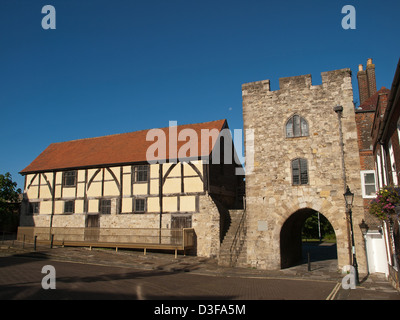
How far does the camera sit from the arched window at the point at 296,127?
55.1 ft

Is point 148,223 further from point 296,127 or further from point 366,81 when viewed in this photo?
point 366,81

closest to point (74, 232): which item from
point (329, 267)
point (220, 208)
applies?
point (220, 208)

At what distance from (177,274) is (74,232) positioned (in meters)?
11.1

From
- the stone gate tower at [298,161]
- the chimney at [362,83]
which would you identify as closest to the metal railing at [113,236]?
the stone gate tower at [298,161]

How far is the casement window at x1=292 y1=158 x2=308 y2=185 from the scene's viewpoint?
1637cm

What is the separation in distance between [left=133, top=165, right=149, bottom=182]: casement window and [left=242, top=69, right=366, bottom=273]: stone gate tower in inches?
327

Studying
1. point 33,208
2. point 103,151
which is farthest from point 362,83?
point 33,208

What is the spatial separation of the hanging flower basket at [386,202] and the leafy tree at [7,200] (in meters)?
27.6

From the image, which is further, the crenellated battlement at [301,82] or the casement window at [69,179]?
the casement window at [69,179]

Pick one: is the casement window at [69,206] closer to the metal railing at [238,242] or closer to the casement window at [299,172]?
the metal railing at [238,242]

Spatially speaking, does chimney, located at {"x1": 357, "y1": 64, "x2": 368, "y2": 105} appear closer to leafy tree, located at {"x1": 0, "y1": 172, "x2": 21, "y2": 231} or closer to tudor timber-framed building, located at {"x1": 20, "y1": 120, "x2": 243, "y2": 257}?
tudor timber-framed building, located at {"x1": 20, "y1": 120, "x2": 243, "y2": 257}

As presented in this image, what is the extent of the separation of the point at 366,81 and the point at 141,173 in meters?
15.2

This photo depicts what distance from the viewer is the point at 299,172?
16.5 m
